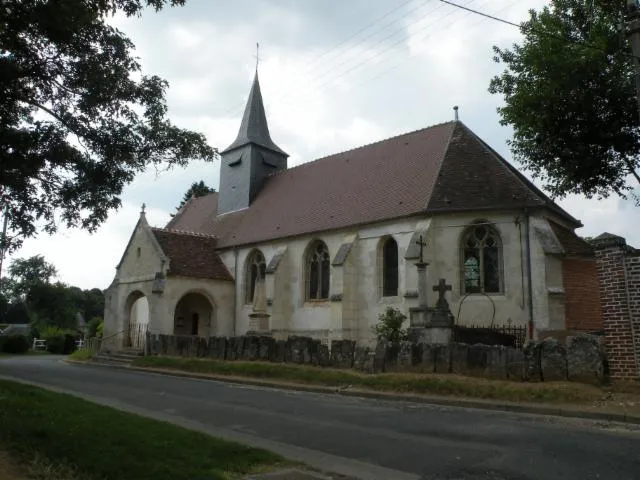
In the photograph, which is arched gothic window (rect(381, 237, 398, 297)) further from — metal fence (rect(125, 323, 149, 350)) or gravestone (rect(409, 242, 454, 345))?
metal fence (rect(125, 323, 149, 350))

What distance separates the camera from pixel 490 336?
1744 centimetres

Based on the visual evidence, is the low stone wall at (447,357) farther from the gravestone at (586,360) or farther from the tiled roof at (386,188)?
the tiled roof at (386,188)

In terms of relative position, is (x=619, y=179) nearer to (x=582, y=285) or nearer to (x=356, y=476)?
(x=582, y=285)

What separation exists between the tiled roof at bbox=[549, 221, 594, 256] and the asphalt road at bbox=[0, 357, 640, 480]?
10.2 meters

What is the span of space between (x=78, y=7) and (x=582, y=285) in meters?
17.4

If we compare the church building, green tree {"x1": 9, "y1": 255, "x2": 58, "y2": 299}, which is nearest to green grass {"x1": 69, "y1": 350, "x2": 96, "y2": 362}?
the church building

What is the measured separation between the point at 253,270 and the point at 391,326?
34.4 feet

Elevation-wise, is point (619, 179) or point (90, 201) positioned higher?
point (619, 179)

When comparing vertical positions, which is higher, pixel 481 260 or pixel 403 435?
pixel 481 260

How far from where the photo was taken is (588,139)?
1736 centimetres

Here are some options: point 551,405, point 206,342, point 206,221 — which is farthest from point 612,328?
point 206,221

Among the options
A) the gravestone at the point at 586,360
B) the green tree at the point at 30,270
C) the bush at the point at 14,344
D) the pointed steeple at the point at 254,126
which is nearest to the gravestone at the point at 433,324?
the gravestone at the point at 586,360

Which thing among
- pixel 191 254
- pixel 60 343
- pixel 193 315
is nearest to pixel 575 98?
pixel 191 254

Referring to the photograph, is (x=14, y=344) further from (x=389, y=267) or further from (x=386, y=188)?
(x=386, y=188)
